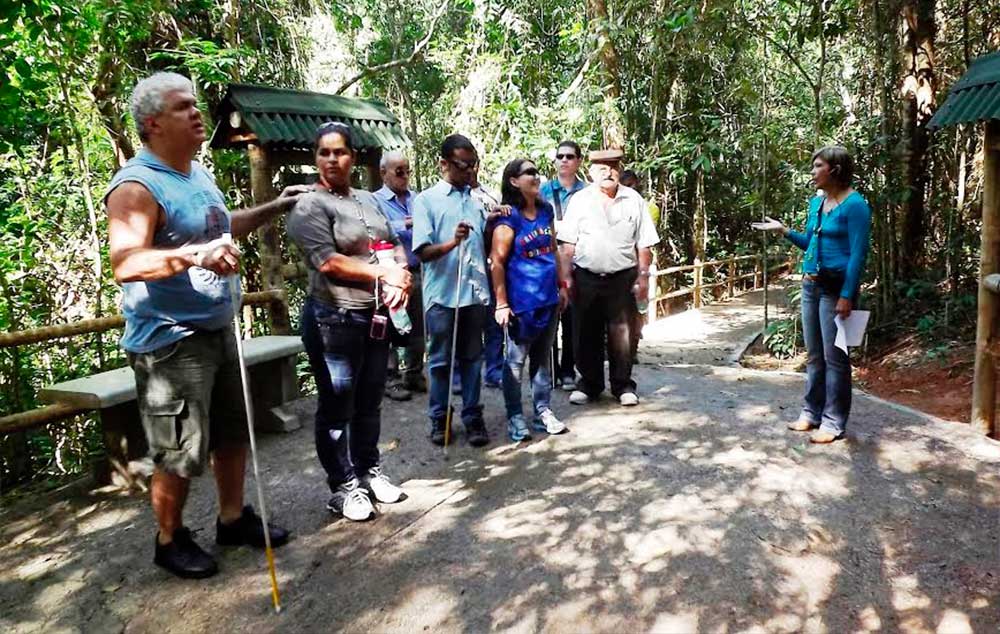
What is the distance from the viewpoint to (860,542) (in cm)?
299

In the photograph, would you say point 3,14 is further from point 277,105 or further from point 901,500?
point 901,500

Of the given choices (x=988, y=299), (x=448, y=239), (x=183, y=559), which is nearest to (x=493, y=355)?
(x=448, y=239)

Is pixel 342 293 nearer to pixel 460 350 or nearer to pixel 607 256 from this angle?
pixel 460 350

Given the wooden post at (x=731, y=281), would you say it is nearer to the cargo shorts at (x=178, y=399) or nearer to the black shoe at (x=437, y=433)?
the black shoe at (x=437, y=433)

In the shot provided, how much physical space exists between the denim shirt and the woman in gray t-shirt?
755 millimetres

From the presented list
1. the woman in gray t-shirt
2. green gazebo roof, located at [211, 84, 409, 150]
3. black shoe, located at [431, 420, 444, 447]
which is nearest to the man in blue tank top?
the woman in gray t-shirt

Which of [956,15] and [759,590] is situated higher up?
[956,15]

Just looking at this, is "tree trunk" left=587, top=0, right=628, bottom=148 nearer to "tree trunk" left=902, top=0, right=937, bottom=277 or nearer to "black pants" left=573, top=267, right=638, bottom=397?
"tree trunk" left=902, top=0, right=937, bottom=277

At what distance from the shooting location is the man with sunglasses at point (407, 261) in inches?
194

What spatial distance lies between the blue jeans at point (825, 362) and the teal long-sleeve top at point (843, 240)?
125mm

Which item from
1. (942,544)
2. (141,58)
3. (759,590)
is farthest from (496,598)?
(141,58)

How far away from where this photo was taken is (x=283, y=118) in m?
4.98

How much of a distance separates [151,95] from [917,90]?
7.77 meters

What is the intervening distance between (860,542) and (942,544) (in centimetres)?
34
